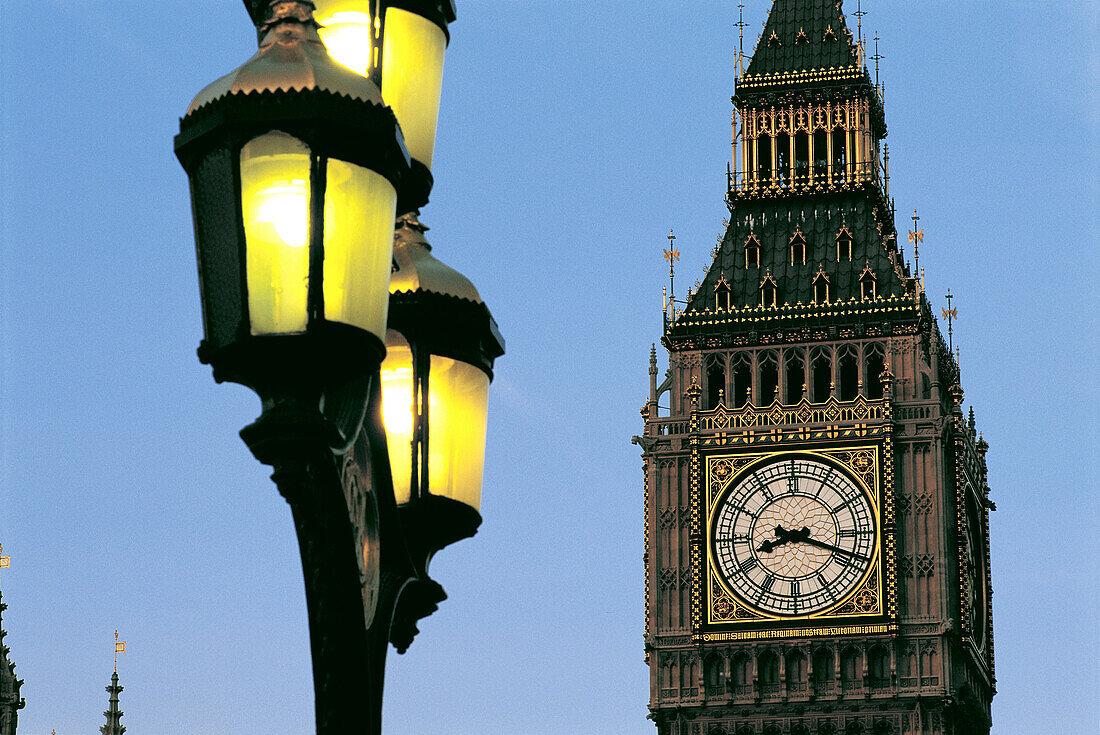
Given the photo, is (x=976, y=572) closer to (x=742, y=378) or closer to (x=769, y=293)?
(x=742, y=378)

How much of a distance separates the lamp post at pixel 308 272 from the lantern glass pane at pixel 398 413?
Answer: 132cm

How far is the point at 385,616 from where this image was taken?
11375 mm

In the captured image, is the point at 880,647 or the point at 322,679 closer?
the point at 322,679

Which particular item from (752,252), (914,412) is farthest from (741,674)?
(752,252)

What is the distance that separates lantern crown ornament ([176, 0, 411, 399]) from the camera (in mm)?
9617

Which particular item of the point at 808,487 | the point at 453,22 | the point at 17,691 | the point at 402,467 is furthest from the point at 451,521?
the point at 808,487

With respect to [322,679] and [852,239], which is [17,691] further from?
[322,679]

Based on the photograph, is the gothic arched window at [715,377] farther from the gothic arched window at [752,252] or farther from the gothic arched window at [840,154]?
the gothic arched window at [840,154]

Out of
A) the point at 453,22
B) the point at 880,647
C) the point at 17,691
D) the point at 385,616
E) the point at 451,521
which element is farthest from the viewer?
the point at 880,647

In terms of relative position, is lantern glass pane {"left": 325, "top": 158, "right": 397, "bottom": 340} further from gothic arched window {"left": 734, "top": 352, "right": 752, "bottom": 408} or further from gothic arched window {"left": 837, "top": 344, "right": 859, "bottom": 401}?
gothic arched window {"left": 734, "top": 352, "right": 752, "bottom": 408}

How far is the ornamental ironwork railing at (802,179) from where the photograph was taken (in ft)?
282

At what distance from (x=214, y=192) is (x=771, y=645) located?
2835 inches

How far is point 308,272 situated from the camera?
9.56 metres

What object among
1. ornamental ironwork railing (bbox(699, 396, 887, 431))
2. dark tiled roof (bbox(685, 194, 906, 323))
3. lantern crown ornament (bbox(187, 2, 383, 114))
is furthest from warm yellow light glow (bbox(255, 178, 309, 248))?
dark tiled roof (bbox(685, 194, 906, 323))
